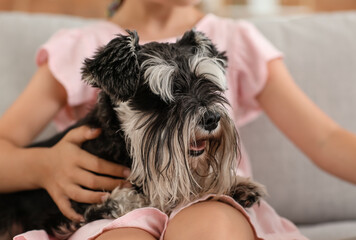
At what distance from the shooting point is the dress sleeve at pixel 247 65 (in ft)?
5.80

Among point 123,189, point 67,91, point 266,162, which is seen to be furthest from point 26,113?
point 266,162

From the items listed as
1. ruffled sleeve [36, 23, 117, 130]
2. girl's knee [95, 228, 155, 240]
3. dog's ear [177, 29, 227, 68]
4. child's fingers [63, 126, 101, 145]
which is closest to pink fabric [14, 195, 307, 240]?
girl's knee [95, 228, 155, 240]

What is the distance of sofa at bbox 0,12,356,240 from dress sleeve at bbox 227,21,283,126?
23cm

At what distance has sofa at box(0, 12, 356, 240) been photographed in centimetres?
200

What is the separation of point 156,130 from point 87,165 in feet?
1.13

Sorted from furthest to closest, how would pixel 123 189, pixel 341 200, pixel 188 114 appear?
1. pixel 341 200
2. pixel 123 189
3. pixel 188 114

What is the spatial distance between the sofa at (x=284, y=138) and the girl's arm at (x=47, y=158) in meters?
0.30

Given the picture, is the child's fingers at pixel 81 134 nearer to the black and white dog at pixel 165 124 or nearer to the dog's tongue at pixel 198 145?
the black and white dog at pixel 165 124

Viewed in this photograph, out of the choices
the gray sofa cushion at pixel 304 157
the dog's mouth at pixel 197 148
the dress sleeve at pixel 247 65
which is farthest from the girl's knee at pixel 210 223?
the gray sofa cushion at pixel 304 157

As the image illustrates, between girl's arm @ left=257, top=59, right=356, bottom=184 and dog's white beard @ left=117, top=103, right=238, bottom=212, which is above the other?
dog's white beard @ left=117, top=103, right=238, bottom=212

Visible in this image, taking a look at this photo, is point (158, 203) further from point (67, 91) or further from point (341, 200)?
point (341, 200)

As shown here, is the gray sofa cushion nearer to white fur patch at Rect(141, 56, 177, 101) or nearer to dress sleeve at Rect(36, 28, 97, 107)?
dress sleeve at Rect(36, 28, 97, 107)

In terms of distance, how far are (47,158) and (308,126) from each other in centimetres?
88

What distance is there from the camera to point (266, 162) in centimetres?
202
